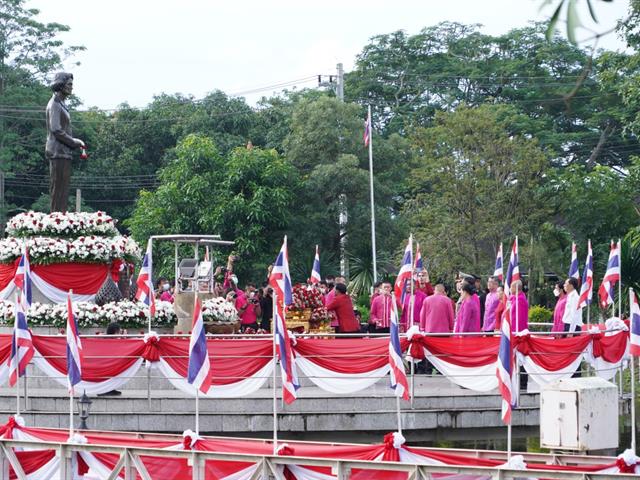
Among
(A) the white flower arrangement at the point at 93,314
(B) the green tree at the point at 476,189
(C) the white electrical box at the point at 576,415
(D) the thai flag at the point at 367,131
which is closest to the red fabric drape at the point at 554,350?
(C) the white electrical box at the point at 576,415

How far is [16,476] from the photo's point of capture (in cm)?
1379

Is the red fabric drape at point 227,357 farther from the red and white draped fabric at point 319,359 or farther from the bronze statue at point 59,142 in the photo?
the bronze statue at point 59,142

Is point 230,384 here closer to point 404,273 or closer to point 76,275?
point 404,273

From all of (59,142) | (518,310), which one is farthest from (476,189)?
(518,310)

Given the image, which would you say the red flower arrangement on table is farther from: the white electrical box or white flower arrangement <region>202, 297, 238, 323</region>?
the white electrical box

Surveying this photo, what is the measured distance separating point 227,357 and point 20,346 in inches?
123

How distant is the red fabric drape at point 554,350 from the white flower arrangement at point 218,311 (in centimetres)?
676

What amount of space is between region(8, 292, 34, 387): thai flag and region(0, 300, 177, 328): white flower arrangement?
4.12 m

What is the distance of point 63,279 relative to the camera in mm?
24250

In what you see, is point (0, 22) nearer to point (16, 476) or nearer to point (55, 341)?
point (55, 341)

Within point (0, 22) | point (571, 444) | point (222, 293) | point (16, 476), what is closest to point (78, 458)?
point (16, 476)

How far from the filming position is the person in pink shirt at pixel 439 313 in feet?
70.6

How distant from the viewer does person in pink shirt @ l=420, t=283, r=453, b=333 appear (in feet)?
70.6

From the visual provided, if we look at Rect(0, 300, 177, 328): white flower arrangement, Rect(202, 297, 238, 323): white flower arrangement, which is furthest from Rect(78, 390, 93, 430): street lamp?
Rect(202, 297, 238, 323): white flower arrangement
